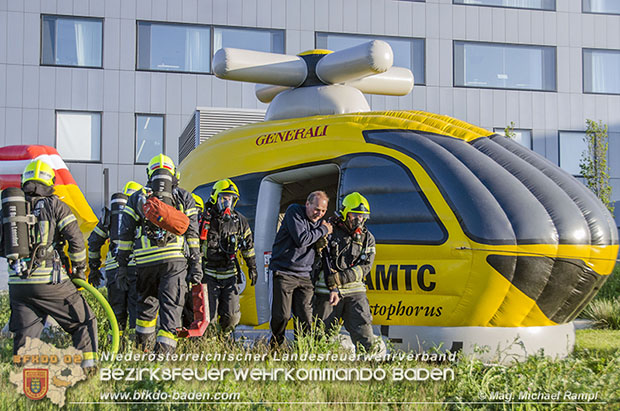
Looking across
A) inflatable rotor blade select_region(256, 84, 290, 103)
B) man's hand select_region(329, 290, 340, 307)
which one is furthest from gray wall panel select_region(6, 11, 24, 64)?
man's hand select_region(329, 290, 340, 307)

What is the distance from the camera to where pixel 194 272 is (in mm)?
6320

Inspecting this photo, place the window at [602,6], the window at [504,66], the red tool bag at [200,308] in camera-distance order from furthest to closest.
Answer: the window at [602,6], the window at [504,66], the red tool bag at [200,308]

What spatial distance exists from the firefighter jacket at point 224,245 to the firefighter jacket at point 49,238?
1.70m

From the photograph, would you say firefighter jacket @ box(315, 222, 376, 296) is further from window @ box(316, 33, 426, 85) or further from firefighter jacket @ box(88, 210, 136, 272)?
window @ box(316, 33, 426, 85)

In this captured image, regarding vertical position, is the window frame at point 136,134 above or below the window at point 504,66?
below

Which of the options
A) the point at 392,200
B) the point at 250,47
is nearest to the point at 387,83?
the point at 392,200

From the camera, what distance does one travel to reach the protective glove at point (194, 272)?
6301 millimetres

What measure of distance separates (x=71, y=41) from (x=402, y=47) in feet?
27.6

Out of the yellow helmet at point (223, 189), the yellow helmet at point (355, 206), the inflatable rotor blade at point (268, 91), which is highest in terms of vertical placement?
the inflatable rotor blade at point (268, 91)

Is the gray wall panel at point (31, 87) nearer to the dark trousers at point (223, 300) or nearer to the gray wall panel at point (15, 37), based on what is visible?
the gray wall panel at point (15, 37)

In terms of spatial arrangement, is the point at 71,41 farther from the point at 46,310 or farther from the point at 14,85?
the point at 46,310

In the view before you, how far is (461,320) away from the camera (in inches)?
238

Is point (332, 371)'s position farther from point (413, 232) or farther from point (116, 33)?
point (116, 33)

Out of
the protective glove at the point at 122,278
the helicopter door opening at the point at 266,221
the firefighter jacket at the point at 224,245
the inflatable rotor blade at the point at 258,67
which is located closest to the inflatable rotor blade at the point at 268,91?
the inflatable rotor blade at the point at 258,67
